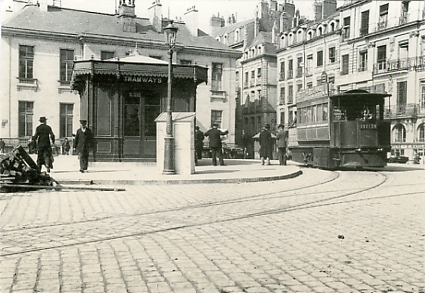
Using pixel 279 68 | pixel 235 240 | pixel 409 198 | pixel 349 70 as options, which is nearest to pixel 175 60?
pixel 349 70

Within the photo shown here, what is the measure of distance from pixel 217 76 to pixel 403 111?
52.4 ft

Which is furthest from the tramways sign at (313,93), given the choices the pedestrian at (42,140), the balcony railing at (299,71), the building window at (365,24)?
the balcony railing at (299,71)

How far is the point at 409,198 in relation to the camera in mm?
10555

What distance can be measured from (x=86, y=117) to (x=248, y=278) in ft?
52.5

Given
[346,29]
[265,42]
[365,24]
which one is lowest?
[365,24]

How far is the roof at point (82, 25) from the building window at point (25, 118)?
18.8ft

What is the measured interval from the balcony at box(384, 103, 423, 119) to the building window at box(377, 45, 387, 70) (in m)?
3.62

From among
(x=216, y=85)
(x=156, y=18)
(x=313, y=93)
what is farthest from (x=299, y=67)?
(x=313, y=93)

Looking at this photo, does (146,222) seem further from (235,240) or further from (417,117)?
(417,117)

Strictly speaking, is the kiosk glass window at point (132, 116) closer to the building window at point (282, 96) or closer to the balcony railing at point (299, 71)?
the balcony railing at point (299, 71)

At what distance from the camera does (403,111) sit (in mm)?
41750

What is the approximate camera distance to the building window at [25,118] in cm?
3813

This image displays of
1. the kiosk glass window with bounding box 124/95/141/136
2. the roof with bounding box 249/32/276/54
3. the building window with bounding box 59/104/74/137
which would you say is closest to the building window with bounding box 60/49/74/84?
the building window with bounding box 59/104/74/137

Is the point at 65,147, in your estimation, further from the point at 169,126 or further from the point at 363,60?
the point at 363,60
